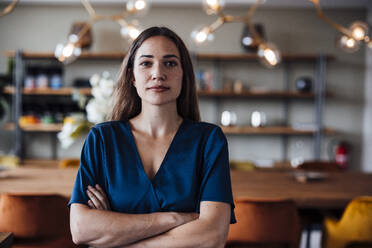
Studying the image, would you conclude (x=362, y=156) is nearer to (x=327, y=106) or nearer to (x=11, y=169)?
(x=327, y=106)

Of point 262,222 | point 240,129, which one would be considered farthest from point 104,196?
point 240,129

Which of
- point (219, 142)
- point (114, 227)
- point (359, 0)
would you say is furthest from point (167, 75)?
point (359, 0)

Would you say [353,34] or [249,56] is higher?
[249,56]

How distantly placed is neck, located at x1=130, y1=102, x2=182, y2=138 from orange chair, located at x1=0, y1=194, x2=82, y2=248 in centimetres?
73

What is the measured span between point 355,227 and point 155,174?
1259 mm

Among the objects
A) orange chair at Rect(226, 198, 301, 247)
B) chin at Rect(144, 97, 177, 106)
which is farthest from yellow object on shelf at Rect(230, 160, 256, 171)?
chin at Rect(144, 97, 177, 106)

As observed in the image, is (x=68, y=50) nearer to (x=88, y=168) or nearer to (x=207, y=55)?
(x=88, y=168)

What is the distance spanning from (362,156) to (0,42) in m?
5.40

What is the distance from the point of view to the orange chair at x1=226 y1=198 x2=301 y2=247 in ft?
5.29

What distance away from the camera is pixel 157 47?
120 cm

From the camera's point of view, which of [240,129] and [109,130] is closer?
[109,130]

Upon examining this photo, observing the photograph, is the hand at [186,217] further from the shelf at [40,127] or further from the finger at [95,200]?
the shelf at [40,127]

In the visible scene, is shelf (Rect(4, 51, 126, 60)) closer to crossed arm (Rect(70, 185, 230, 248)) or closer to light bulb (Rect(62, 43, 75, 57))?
light bulb (Rect(62, 43, 75, 57))

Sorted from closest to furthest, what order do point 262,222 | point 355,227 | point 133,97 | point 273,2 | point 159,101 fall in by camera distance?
point 159,101 < point 133,97 < point 262,222 < point 355,227 < point 273,2
